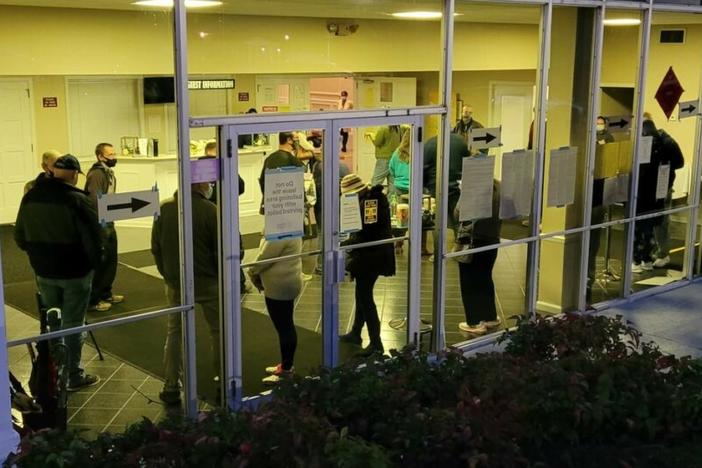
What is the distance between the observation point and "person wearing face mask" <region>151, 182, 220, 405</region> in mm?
5781

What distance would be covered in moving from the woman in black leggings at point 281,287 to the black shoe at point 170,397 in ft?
2.20

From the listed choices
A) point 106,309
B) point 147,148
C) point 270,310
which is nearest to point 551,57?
point 270,310

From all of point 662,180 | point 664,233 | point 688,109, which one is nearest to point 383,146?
point 662,180

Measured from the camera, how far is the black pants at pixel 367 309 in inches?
278

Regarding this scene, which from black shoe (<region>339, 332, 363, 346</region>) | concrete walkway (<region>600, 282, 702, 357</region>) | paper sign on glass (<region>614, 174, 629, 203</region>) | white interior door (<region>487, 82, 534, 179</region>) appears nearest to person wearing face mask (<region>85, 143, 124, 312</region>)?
black shoe (<region>339, 332, 363, 346</region>)

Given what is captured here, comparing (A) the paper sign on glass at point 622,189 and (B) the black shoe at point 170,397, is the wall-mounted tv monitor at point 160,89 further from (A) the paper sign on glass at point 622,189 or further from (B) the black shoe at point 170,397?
(A) the paper sign on glass at point 622,189

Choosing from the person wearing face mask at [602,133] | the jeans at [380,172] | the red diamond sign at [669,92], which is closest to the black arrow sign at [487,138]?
the jeans at [380,172]

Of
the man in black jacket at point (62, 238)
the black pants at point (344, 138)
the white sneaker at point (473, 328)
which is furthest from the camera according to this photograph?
the white sneaker at point (473, 328)

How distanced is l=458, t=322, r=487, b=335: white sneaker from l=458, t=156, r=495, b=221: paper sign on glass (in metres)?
1.11

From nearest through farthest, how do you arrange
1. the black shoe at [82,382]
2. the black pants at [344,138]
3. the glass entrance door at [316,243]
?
the glass entrance door at [316,243] → the black shoe at [82,382] → the black pants at [344,138]

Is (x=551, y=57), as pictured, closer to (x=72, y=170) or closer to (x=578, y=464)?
(x=72, y=170)

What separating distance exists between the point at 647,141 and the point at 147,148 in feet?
20.0

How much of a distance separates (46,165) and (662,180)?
283 inches

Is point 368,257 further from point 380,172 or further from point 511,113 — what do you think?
point 511,113
